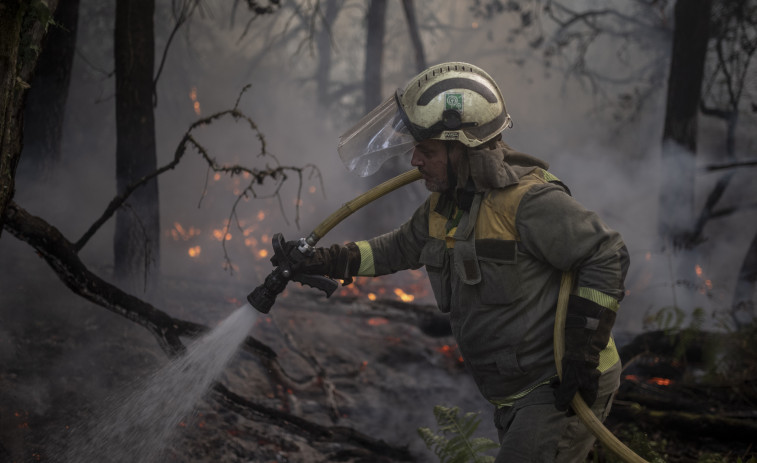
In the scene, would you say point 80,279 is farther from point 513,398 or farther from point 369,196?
point 513,398

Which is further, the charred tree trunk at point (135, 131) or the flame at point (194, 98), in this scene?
the flame at point (194, 98)

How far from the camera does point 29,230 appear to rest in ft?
11.8

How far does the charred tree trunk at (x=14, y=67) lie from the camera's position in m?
2.32

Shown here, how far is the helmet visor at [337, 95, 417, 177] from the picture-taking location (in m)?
3.26

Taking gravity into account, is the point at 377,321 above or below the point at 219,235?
below

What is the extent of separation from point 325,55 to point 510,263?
1804cm

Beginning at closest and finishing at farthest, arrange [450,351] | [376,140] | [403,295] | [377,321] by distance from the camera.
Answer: [376,140] < [450,351] < [377,321] < [403,295]

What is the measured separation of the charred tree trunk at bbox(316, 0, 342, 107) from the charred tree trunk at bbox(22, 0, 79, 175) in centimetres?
1230

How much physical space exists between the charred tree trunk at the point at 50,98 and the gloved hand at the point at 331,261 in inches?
172

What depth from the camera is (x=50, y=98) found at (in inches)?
251

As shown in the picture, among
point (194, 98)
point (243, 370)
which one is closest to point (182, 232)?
point (194, 98)

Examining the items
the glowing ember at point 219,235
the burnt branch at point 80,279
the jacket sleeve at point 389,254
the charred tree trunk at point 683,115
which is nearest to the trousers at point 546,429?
the jacket sleeve at point 389,254

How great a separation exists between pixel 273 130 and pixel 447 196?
13.9m

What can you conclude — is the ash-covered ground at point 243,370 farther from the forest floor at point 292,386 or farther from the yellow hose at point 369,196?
the yellow hose at point 369,196
